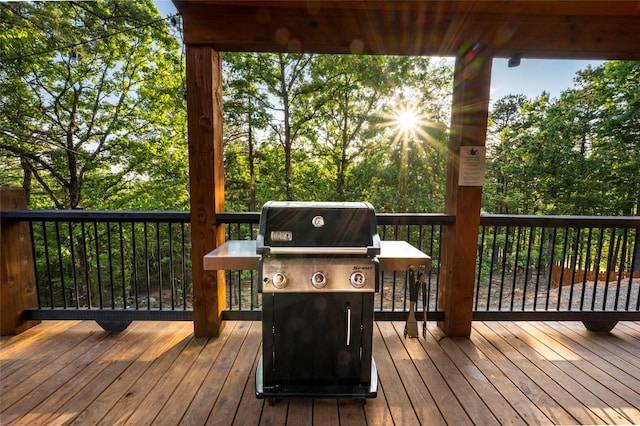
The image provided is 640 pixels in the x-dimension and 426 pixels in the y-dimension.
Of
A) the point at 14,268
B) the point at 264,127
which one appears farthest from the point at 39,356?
the point at 264,127

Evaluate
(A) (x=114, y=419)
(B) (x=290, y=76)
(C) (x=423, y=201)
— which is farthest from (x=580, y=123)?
(A) (x=114, y=419)

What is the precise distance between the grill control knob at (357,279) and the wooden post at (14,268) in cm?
270

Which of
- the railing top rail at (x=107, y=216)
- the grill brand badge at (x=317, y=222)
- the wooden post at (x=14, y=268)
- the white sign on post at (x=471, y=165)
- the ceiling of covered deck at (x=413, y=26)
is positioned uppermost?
the ceiling of covered deck at (x=413, y=26)

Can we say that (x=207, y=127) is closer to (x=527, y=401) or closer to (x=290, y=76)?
(x=527, y=401)

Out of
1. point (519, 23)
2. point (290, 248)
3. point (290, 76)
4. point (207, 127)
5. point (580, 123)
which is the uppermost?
point (290, 76)

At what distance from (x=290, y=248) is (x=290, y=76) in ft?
25.5

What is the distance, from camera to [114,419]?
1.49 m

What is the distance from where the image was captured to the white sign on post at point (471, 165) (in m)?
2.27

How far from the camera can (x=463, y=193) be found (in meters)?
2.35

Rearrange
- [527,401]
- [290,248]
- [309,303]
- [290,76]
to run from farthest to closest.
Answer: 1. [290,76]
2. [527,401]
3. [309,303]
4. [290,248]

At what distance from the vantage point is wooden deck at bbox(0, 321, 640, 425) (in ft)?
5.03

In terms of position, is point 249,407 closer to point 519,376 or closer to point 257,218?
point 257,218

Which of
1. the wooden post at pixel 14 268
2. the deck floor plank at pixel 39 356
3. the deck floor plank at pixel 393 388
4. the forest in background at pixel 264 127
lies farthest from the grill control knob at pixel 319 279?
the forest in background at pixel 264 127

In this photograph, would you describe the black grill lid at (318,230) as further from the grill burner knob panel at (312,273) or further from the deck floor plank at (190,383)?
the deck floor plank at (190,383)
